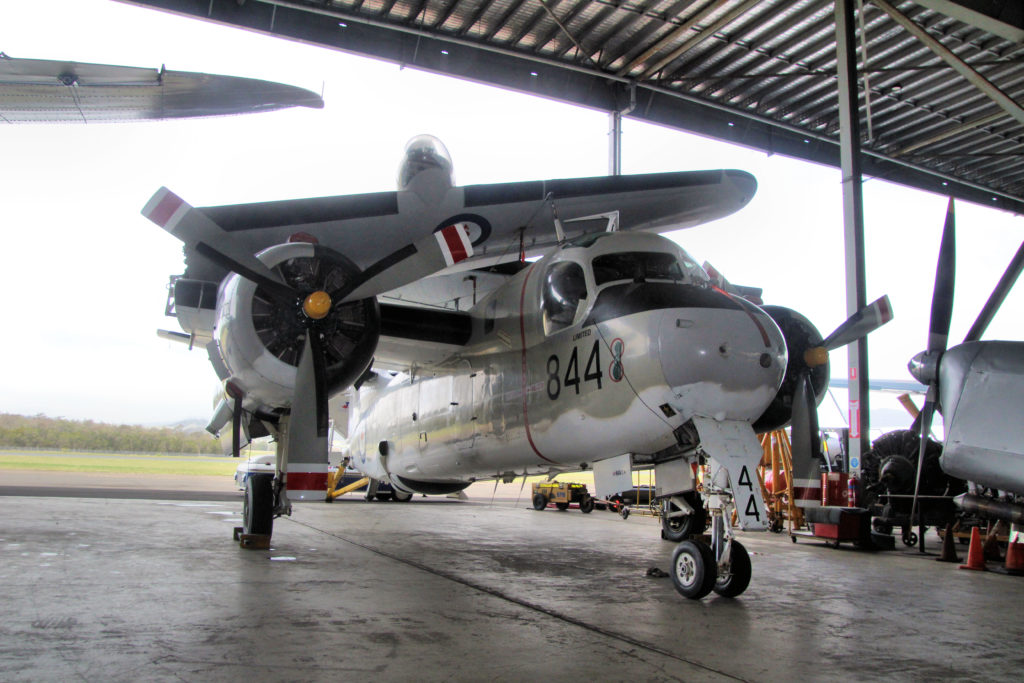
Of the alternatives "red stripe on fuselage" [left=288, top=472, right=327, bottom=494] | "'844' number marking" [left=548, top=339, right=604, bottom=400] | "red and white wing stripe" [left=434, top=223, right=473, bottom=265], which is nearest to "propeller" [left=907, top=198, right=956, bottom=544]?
"'844' number marking" [left=548, top=339, right=604, bottom=400]

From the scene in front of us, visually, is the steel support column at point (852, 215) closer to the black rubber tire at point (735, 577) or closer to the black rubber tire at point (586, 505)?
the black rubber tire at point (735, 577)

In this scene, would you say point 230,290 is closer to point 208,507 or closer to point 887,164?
point 208,507

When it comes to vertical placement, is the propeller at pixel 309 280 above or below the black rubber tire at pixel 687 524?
above

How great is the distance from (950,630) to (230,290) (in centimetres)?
699

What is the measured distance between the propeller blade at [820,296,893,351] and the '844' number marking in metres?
2.67

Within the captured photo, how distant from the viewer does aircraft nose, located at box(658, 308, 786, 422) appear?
230 inches

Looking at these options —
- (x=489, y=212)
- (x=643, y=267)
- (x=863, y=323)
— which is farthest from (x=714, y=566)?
(x=489, y=212)

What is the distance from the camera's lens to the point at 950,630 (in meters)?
5.23

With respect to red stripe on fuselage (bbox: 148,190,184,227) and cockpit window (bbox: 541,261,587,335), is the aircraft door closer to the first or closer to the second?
cockpit window (bbox: 541,261,587,335)

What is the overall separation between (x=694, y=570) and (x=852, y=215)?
900 cm

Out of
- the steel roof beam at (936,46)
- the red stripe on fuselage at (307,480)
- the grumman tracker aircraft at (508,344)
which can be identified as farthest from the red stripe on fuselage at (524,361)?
the steel roof beam at (936,46)

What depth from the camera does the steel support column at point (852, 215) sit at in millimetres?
12172

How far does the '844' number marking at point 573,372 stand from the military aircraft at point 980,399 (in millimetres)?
3151

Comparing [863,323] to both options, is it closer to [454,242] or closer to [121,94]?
[454,242]
